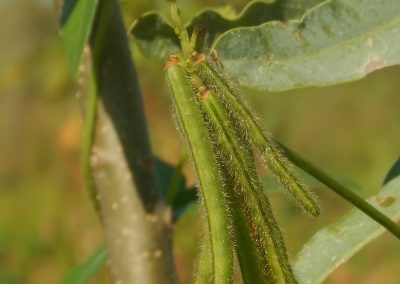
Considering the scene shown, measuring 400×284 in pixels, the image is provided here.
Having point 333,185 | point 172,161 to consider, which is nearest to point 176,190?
point 333,185

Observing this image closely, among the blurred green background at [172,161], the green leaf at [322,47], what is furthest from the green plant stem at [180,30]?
the blurred green background at [172,161]

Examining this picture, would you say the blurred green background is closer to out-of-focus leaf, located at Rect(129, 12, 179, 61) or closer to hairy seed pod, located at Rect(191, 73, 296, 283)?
out-of-focus leaf, located at Rect(129, 12, 179, 61)

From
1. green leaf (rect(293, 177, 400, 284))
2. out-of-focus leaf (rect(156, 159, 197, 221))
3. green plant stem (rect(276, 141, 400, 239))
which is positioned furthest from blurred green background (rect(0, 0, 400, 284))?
green plant stem (rect(276, 141, 400, 239))

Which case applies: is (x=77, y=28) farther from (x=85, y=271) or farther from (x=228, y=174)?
(x=85, y=271)

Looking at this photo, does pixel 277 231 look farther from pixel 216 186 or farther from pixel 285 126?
pixel 285 126

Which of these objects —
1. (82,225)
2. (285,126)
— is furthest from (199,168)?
(285,126)

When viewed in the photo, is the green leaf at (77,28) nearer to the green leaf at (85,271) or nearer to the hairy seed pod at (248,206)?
the hairy seed pod at (248,206)
